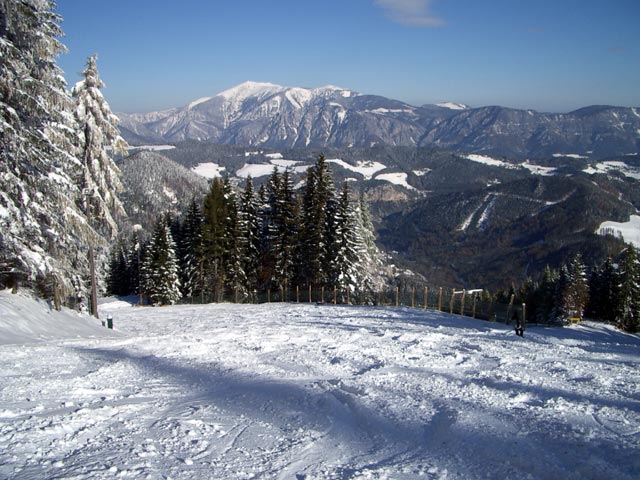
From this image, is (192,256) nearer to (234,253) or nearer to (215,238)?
(215,238)

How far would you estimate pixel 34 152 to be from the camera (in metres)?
14.9

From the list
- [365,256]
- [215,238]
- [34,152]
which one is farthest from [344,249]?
[34,152]

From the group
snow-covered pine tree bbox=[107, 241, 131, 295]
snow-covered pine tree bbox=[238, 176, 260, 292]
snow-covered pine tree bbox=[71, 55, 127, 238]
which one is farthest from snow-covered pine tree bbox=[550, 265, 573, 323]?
snow-covered pine tree bbox=[107, 241, 131, 295]

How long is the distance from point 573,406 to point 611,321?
46128 mm

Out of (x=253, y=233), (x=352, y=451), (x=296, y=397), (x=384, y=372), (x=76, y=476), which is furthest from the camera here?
(x=253, y=233)

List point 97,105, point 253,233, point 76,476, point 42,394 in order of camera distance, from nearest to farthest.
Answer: point 76,476, point 42,394, point 97,105, point 253,233

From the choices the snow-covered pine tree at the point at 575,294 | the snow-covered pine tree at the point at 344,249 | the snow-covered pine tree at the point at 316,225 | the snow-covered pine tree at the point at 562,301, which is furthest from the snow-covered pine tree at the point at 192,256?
the snow-covered pine tree at the point at 575,294

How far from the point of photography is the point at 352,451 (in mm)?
6996

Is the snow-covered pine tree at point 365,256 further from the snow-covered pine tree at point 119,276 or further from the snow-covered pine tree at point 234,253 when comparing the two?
the snow-covered pine tree at point 119,276

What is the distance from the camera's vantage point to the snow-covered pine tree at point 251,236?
40.2m

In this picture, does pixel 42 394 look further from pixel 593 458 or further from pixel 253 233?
pixel 253 233

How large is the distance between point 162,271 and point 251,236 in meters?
8.72

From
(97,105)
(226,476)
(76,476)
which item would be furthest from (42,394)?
(97,105)

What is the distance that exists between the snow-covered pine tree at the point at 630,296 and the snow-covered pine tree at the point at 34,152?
48.0 meters
